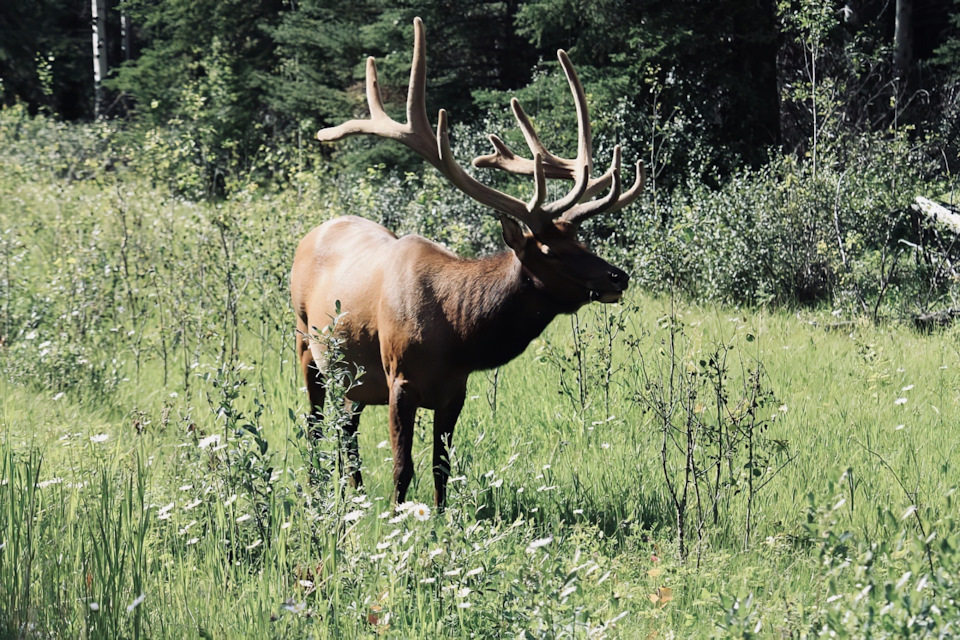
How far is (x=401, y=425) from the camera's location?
469 cm

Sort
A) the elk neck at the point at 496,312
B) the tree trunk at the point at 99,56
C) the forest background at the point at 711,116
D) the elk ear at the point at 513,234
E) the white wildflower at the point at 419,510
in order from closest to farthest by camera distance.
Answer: the white wildflower at the point at 419,510 < the elk ear at the point at 513,234 < the elk neck at the point at 496,312 < the forest background at the point at 711,116 < the tree trunk at the point at 99,56

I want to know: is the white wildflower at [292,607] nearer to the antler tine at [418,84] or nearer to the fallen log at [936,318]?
the antler tine at [418,84]

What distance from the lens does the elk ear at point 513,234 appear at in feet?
14.4

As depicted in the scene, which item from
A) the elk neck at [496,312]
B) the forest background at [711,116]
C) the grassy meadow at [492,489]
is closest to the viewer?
the grassy meadow at [492,489]

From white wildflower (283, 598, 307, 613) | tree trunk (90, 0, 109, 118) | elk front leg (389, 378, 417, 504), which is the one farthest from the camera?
tree trunk (90, 0, 109, 118)

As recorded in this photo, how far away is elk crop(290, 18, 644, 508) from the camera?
443 centimetres

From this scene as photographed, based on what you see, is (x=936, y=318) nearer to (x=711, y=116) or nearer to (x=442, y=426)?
(x=711, y=116)

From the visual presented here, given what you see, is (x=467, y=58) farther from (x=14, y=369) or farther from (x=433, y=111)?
(x=14, y=369)

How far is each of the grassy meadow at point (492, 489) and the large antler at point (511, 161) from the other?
78 cm

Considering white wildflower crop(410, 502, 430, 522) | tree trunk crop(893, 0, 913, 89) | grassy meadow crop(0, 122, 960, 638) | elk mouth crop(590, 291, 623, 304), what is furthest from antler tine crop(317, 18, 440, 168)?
tree trunk crop(893, 0, 913, 89)

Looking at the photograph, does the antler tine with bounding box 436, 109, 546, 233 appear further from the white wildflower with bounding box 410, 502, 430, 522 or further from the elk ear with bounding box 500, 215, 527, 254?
the white wildflower with bounding box 410, 502, 430, 522

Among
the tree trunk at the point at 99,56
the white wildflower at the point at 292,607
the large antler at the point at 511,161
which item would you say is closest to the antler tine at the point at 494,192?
the large antler at the point at 511,161

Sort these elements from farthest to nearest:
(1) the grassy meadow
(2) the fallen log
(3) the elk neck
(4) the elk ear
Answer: (2) the fallen log
(3) the elk neck
(4) the elk ear
(1) the grassy meadow

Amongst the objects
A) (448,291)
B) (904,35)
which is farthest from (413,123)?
(904,35)
